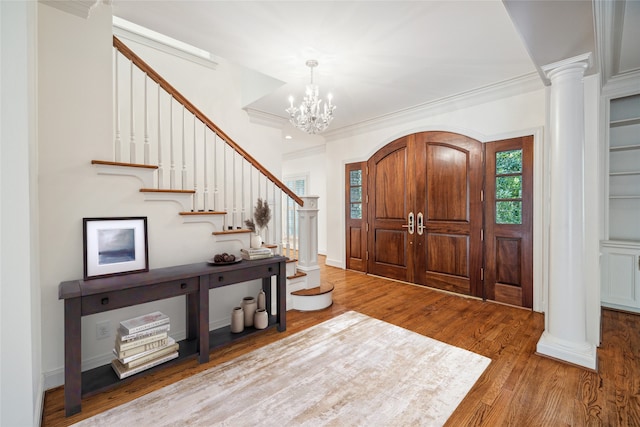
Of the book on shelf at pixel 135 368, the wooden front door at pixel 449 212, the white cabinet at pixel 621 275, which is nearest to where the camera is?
the book on shelf at pixel 135 368

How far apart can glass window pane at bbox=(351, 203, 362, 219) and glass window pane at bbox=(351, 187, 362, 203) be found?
0.31 ft

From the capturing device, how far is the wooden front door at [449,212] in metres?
3.79

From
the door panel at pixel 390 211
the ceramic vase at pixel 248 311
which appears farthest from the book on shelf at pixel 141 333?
the door panel at pixel 390 211

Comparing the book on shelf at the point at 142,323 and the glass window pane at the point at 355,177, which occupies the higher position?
the glass window pane at the point at 355,177

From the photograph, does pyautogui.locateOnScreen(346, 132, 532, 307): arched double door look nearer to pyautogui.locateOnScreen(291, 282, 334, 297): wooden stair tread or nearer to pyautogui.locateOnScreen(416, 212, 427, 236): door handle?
pyautogui.locateOnScreen(416, 212, 427, 236): door handle

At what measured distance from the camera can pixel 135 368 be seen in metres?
1.93

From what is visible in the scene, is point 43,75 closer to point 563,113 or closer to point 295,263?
point 295,263

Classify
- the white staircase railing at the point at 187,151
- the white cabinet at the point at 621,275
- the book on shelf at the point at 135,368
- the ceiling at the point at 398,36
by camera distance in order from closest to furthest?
the book on shelf at the point at 135,368 → the ceiling at the point at 398,36 → the white staircase railing at the point at 187,151 → the white cabinet at the point at 621,275

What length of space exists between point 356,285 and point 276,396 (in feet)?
8.89

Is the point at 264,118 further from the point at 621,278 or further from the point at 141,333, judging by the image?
the point at 621,278

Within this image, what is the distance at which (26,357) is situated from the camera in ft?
4.29

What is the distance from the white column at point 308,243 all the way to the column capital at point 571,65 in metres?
2.51

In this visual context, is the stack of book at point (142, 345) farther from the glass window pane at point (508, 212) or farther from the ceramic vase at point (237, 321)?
the glass window pane at point (508, 212)

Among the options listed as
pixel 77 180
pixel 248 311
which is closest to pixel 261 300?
pixel 248 311
